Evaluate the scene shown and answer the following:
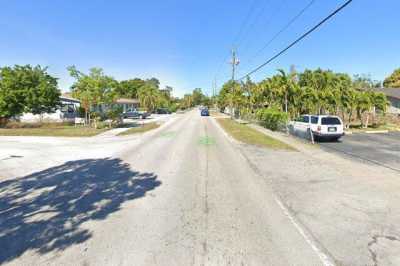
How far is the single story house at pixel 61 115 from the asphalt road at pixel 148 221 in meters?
26.6

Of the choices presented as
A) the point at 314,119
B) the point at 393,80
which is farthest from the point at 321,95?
the point at 393,80

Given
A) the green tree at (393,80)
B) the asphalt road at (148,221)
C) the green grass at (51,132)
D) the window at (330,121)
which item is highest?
the green tree at (393,80)

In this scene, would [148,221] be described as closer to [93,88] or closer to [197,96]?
[93,88]

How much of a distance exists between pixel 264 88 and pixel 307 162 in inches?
994

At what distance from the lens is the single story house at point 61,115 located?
31.4m

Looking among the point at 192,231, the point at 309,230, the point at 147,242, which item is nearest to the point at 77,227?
the point at 147,242

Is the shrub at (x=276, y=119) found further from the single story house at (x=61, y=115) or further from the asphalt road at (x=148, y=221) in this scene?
the single story house at (x=61, y=115)

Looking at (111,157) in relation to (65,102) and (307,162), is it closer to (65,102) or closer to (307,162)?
(307,162)

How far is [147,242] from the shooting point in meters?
4.23

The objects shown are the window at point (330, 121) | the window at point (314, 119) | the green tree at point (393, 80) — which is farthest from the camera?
the green tree at point (393, 80)

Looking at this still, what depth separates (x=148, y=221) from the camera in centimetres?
502

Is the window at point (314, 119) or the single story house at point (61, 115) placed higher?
the single story house at point (61, 115)

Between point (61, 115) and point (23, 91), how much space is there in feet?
28.6

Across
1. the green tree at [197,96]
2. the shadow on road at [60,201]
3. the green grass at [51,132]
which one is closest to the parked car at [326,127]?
the shadow on road at [60,201]
